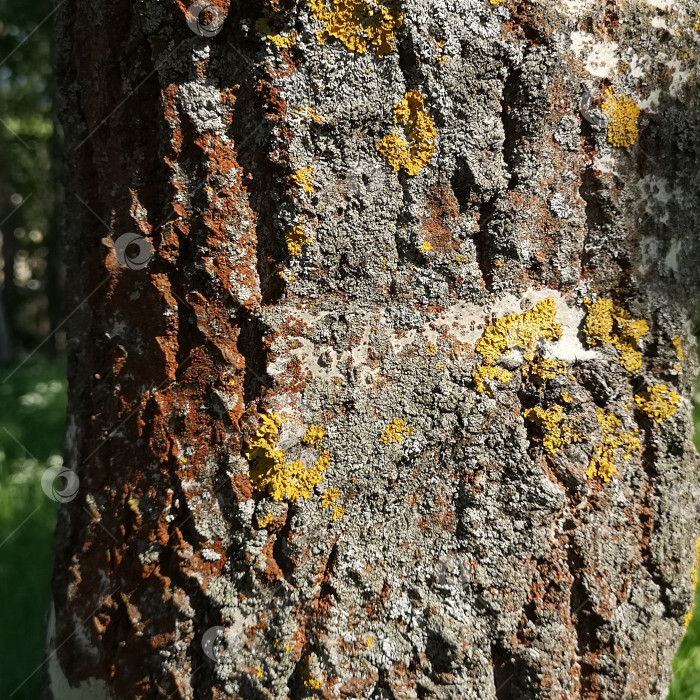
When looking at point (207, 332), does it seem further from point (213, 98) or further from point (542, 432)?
point (542, 432)

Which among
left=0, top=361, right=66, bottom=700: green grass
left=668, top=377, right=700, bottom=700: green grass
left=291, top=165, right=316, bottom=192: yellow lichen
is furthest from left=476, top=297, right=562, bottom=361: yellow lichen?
left=0, top=361, right=66, bottom=700: green grass

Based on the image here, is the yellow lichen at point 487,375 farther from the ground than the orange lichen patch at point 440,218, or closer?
closer

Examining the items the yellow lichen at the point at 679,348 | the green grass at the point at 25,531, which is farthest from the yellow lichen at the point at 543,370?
the green grass at the point at 25,531

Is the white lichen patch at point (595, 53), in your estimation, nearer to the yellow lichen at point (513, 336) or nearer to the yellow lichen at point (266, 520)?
the yellow lichen at point (513, 336)

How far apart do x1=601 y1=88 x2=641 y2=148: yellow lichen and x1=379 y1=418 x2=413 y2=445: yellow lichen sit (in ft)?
2.51

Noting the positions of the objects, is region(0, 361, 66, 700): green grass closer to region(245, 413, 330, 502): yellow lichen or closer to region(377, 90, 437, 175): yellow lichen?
region(245, 413, 330, 502): yellow lichen

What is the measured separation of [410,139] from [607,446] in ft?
2.63

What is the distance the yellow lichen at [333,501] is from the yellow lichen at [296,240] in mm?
491

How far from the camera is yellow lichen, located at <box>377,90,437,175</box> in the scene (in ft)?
4.43

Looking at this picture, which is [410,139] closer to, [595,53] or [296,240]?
[296,240]

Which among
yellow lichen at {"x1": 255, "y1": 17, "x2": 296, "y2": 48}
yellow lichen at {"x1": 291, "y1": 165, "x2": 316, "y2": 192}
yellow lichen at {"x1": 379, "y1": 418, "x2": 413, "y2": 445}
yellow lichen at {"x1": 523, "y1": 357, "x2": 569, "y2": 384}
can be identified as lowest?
yellow lichen at {"x1": 379, "y1": 418, "x2": 413, "y2": 445}

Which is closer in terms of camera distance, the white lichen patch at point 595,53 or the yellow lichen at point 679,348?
the white lichen patch at point 595,53

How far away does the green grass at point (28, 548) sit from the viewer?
2314mm

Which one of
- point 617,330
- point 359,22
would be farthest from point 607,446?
point 359,22
